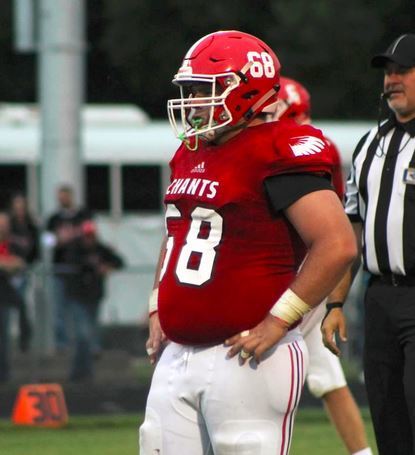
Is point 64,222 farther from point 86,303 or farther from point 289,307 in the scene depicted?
point 289,307

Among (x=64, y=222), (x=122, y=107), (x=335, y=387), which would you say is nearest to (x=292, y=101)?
(x=335, y=387)

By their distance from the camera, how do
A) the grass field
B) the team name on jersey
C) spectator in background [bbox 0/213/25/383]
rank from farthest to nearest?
spectator in background [bbox 0/213/25/383] < the grass field < the team name on jersey

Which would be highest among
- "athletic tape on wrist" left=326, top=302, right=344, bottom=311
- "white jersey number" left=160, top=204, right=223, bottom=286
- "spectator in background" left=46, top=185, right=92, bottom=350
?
"white jersey number" left=160, top=204, right=223, bottom=286

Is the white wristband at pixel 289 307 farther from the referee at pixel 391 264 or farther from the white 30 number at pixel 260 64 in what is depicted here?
the referee at pixel 391 264

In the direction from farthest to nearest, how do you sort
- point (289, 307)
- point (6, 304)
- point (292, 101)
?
point (6, 304)
point (292, 101)
point (289, 307)

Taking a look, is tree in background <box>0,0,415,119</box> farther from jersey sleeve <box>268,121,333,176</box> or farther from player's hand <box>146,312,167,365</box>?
jersey sleeve <box>268,121,333,176</box>

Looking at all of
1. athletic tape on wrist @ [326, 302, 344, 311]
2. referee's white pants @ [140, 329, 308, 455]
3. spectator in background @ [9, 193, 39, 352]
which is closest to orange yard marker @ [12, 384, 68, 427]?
spectator in background @ [9, 193, 39, 352]

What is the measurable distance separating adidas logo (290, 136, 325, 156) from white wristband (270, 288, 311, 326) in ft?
1.42

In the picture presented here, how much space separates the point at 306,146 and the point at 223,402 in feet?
2.77

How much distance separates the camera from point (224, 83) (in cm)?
471

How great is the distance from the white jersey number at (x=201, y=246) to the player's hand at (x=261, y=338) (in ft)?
0.78

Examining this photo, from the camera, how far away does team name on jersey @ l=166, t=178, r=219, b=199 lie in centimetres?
469

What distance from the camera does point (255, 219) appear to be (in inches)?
184

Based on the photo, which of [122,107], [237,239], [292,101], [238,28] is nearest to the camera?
[237,239]
